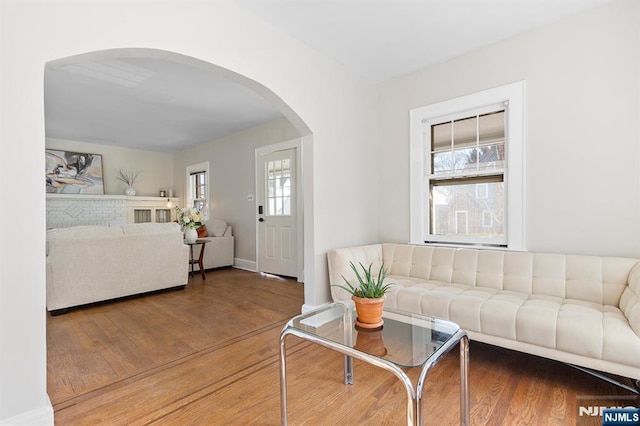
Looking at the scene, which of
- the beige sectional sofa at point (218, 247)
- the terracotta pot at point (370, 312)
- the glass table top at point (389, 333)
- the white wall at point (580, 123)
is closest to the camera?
the glass table top at point (389, 333)

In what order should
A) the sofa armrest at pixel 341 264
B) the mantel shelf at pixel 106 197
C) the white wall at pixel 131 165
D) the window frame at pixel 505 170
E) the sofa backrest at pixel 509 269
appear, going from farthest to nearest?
the white wall at pixel 131 165 → the mantel shelf at pixel 106 197 → the sofa armrest at pixel 341 264 → the window frame at pixel 505 170 → the sofa backrest at pixel 509 269

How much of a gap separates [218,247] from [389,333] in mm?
4444

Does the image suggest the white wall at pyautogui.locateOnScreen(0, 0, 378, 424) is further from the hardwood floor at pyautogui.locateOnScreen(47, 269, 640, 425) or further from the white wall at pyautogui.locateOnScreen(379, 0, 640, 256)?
the white wall at pyautogui.locateOnScreen(379, 0, 640, 256)

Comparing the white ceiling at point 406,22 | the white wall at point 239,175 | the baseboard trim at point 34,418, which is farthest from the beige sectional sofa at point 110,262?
the white ceiling at point 406,22

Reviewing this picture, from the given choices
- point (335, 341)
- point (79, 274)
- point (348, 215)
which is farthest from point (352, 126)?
point (79, 274)

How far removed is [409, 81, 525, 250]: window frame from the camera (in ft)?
8.74

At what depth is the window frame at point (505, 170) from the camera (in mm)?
2664

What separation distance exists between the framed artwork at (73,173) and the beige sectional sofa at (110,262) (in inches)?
137

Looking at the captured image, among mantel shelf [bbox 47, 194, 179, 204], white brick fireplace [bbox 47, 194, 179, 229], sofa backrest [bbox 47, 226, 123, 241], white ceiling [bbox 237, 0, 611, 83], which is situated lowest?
sofa backrest [bbox 47, 226, 123, 241]

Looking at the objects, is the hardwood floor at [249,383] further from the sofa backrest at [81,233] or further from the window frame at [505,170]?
the window frame at [505,170]

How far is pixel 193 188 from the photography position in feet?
22.9

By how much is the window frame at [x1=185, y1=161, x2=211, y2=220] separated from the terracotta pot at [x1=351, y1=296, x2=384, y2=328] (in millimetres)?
5504

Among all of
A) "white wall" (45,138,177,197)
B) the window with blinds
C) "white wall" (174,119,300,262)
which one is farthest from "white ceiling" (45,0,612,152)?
"white wall" (45,138,177,197)

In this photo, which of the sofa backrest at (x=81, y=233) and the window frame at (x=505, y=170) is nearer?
the window frame at (x=505, y=170)
